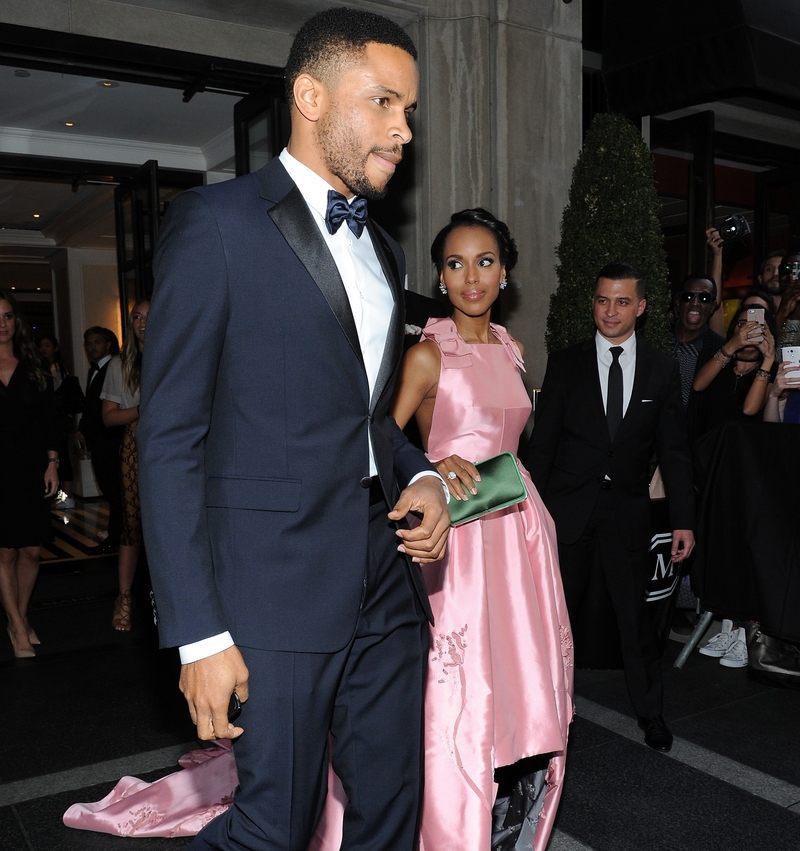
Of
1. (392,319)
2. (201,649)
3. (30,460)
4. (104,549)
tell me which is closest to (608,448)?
(392,319)

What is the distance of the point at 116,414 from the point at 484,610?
3.21m

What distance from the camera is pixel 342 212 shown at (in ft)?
5.21

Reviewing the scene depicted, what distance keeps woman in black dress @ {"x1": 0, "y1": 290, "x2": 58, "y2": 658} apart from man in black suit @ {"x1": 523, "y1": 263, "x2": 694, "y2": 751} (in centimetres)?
264

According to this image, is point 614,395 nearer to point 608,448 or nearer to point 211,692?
point 608,448

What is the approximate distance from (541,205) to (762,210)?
5197 mm

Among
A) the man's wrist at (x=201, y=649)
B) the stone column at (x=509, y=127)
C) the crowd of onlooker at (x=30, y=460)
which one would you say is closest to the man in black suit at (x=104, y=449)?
the crowd of onlooker at (x=30, y=460)

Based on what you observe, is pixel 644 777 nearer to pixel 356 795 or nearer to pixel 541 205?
pixel 356 795

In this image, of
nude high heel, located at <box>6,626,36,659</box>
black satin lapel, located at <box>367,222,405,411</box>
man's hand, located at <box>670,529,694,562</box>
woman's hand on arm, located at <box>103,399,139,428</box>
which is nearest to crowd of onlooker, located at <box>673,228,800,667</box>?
man's hand, located at <box>670,529,694,562</box>

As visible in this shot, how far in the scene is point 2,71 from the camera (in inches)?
284

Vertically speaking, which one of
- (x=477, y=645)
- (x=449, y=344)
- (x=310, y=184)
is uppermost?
(x=310, y=184)

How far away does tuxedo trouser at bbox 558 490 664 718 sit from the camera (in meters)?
3.33

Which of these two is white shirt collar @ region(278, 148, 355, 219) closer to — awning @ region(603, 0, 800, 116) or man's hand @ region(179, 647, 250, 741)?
man's hand @ region(179, 647, 250, 741)

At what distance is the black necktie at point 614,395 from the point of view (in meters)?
3.47

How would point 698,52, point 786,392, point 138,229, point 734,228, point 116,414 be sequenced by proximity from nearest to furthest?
point 786,392, point 116,414, point 698,52, point 734,228, point 138,229
